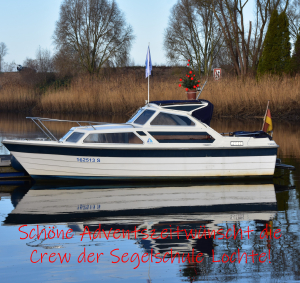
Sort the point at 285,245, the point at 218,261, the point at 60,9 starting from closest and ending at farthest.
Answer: the point at 218,261
the point at 285,245
the point at 60,9

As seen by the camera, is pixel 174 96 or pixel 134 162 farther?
pixel 174 96

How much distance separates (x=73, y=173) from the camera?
9.45 meters

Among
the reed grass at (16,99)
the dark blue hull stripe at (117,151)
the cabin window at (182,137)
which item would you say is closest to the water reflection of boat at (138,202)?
the dark blue hull stripe at (117,151)

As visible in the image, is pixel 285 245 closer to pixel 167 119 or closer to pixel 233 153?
pixel 233 153

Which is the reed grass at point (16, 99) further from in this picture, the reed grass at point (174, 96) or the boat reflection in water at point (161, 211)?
the boat reflection in water at point (161, 211)

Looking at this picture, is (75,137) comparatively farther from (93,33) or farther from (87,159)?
(93,33)

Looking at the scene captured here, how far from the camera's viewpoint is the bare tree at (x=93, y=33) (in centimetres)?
4588

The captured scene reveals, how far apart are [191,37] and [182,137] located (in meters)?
37.6

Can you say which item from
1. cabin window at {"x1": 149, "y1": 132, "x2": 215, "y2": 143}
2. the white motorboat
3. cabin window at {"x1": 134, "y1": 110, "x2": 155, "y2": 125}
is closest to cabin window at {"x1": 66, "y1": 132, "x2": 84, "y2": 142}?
the white motorboat

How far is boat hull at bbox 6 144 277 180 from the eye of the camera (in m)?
9.28

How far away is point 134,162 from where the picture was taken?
9430mm

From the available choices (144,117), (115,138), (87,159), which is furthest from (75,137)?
(144,117)

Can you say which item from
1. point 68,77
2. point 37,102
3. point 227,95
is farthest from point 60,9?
point 227,95

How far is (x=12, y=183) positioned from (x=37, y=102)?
80.2 feet
